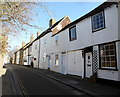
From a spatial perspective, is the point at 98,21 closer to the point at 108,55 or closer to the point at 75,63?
the point at 108,55

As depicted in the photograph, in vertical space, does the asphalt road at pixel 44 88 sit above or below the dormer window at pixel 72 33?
below

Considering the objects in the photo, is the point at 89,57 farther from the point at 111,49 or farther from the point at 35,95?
the point at 35,95

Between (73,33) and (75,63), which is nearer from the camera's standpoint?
(75,63)

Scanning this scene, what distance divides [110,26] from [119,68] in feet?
10.3

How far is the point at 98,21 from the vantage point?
10102 millimetres

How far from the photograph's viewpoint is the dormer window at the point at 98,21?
9.67 m

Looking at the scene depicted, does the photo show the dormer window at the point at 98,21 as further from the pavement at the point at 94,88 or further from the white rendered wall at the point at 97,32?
the pavement at the point at 94,88

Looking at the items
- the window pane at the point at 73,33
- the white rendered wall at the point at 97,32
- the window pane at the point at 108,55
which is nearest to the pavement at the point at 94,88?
the window pane at the point at 108,55

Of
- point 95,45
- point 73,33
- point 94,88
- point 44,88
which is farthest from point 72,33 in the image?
point 44,88

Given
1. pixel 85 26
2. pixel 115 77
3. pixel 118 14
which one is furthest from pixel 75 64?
pixel 118 14

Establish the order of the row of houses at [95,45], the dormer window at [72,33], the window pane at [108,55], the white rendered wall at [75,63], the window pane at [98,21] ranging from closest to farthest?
1. the row of houses at [95,45]
2. the window pane at [108,55]
3. the window pane at [98,21]
4. the white rendered wall at [75,63]
5. the dormer window at [72,33]

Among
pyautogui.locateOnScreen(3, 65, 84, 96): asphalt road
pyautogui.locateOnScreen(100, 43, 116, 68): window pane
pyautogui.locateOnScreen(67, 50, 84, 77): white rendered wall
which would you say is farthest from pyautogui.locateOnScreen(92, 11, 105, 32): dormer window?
pyautogui.locateOnScreen(3, 65, 84, 96): asphalt road

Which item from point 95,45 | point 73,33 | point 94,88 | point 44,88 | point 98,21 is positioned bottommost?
point 44,88

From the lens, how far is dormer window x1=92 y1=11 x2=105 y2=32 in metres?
9.67
